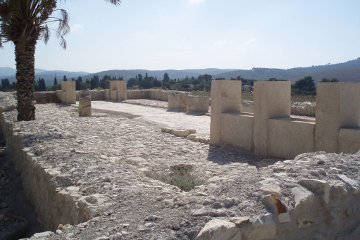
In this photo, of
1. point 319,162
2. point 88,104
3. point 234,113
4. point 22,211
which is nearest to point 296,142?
point 234,113

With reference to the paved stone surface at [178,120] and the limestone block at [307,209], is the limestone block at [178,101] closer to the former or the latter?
the paved stone surface at [178,120]

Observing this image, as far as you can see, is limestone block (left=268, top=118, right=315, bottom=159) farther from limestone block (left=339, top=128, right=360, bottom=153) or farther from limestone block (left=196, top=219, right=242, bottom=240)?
limestone block (left=196, top=219, right=242, bottom=240)

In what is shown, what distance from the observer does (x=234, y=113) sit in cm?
934

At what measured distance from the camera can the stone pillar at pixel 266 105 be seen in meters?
8.06

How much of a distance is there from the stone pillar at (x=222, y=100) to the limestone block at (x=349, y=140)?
3.09 meters

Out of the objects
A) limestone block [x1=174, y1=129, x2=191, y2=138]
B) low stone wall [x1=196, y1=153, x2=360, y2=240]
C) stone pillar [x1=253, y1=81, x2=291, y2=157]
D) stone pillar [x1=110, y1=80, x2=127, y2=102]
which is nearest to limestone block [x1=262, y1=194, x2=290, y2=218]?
low stone wall [x1=196, y1=153, x2=360, y2=240]

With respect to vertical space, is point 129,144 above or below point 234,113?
below

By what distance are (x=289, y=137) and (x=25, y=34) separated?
28.2ft

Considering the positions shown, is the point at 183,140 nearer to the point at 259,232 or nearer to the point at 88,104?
the point at 88,104

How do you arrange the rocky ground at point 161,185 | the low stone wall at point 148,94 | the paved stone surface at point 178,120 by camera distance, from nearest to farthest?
the rocky ground at point 161,185
the paved stone surface at point 178,120
the low stone wall at point 148,94

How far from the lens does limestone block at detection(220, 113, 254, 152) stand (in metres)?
8.67

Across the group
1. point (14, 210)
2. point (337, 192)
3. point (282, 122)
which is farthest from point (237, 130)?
point (337, 192)

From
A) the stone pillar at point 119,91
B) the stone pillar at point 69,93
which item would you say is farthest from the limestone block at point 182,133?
the stone pillar at point 119,91

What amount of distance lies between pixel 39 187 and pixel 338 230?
4664mm
